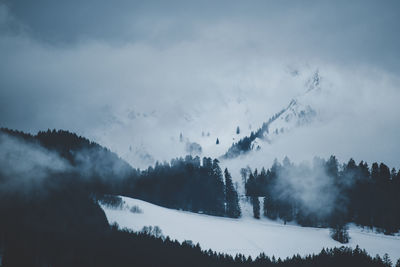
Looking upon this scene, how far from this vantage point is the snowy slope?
234 feet

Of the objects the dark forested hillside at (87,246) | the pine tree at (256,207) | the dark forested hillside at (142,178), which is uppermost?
the dark forested hillside at (142,178)

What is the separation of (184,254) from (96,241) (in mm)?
18475

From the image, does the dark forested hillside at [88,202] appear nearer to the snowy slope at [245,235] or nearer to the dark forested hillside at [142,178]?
the dark forested hillside at [142,178]

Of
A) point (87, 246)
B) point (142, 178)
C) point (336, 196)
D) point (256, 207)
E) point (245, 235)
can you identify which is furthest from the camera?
point (142, 178)

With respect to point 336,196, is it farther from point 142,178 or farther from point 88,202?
point 88,202

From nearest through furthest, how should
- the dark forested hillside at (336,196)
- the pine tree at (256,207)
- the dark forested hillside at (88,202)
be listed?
the dark forested hillside at (88,202), the dark forested hillside at (336,196), the pine tree at (256,207)

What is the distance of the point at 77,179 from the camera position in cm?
9700

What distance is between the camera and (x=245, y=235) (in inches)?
3123

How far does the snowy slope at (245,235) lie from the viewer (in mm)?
71375

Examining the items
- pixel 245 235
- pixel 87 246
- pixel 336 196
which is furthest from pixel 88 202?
pixel 336 196

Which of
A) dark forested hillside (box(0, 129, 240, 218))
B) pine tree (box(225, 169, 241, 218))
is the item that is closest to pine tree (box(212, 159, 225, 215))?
dark forested hillside (box(0, 129, 240, 218))

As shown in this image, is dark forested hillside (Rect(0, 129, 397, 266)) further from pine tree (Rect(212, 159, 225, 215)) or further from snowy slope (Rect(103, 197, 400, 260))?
snowy slope (Rect(103, 197, 400, 260))

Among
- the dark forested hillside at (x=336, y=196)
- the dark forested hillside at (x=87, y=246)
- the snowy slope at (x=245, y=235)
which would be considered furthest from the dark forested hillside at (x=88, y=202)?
the snowy slope at (x=245, y=235)

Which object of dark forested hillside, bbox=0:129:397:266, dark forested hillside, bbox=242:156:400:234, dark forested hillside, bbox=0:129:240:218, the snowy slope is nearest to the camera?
A: dark forested hillside, bbox=0:129:397:266
